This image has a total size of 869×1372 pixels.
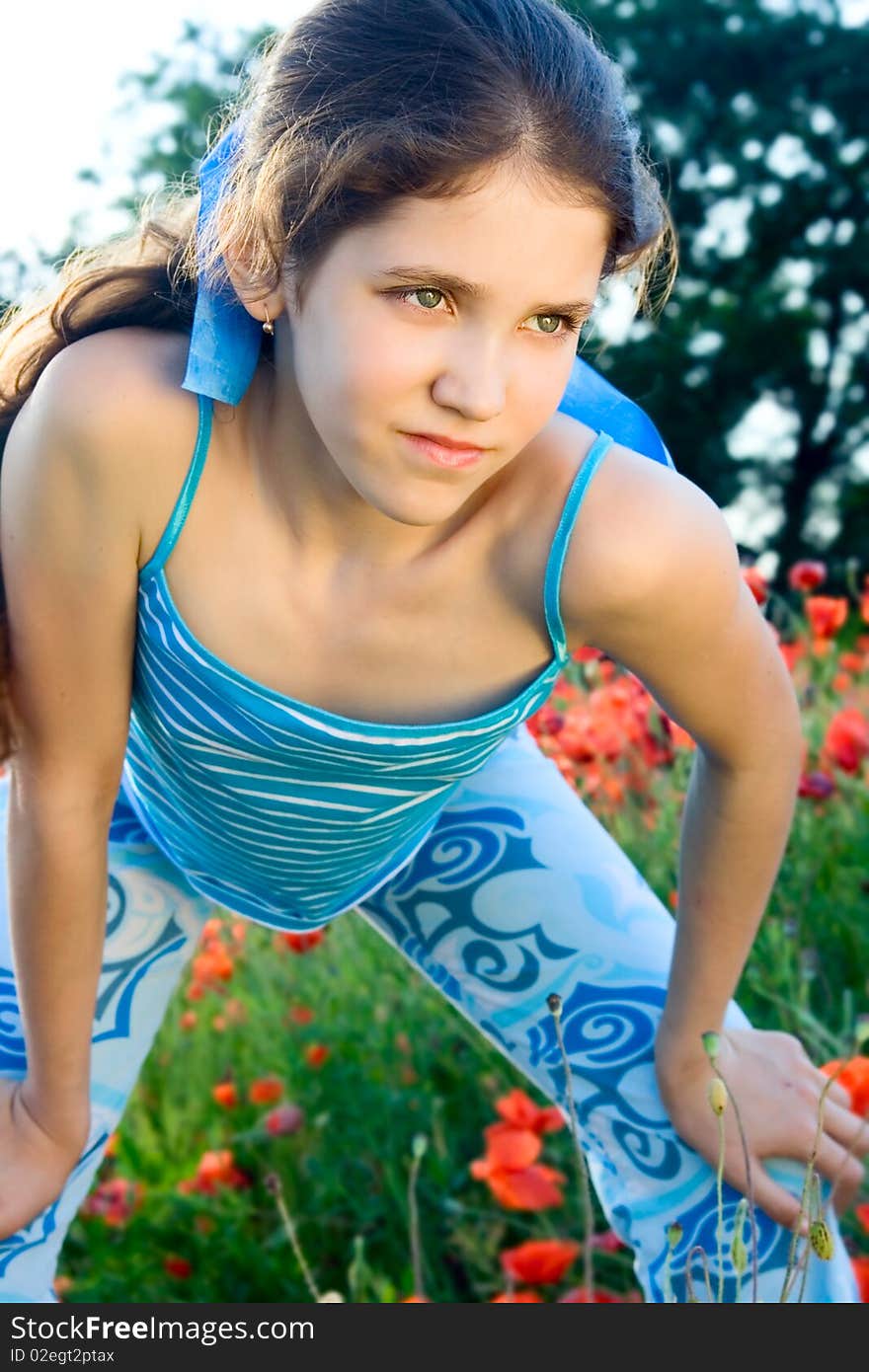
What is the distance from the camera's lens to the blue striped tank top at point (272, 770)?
1508 millimetres

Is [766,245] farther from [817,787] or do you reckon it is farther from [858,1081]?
[858,1081]

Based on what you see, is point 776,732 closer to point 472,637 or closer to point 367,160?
point 472,637

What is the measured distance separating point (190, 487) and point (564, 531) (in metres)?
0.37

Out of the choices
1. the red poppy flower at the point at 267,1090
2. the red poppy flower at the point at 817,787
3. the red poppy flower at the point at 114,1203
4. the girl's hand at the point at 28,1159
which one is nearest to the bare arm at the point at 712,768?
the girl's hand at the point at 28,1159

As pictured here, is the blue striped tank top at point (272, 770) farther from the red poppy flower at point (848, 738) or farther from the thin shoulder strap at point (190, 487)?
the red poppy flower at point (848, 738)

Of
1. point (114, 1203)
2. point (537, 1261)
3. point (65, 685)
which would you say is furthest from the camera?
point (114, 1203)

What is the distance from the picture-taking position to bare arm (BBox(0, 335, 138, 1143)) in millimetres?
1424

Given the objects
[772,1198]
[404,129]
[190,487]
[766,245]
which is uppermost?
[766,245]

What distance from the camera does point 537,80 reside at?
1.35 m

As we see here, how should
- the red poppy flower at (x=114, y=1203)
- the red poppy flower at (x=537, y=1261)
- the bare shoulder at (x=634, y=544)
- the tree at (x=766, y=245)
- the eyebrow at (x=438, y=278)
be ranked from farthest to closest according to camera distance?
the tree at (x=766, y=245)
the red poppy flower at (x=114, y=1203)
the red poppy flower at (x=537, y=1261)
the bare shoulder at (x=634, y=544)
the eyebrow at (x=438, y=278)

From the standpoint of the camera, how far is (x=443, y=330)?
1.29m

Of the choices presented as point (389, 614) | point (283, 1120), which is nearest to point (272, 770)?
point (389, 614)

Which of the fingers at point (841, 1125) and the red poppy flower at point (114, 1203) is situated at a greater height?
the fingers at point (841, 1125)

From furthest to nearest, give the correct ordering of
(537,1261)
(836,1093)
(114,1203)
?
(114,1203), (537,1261), (836,1093)
